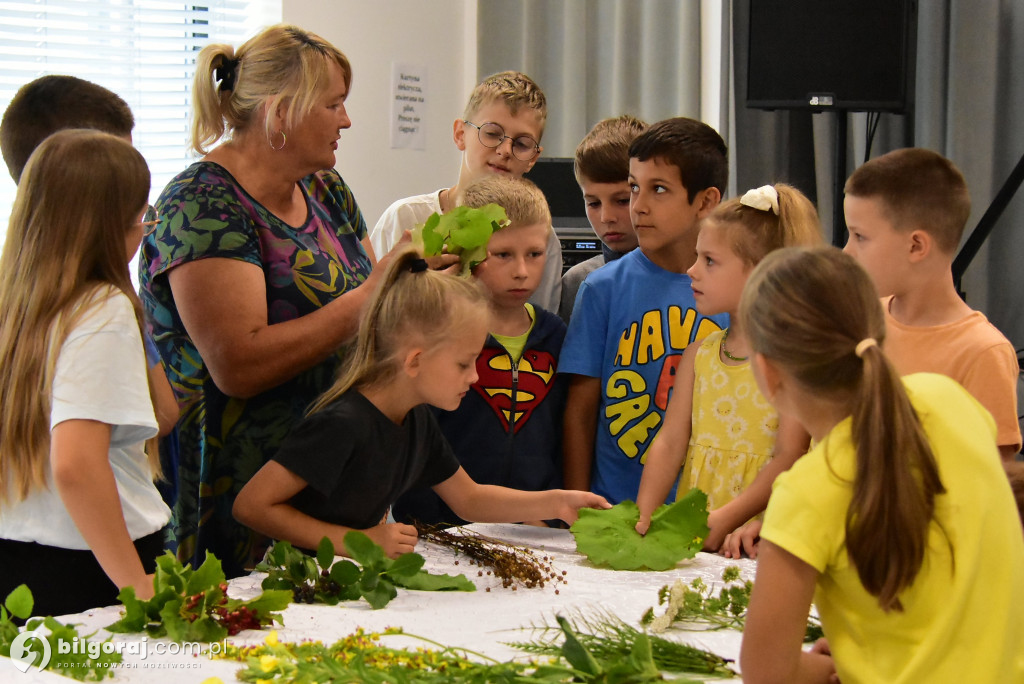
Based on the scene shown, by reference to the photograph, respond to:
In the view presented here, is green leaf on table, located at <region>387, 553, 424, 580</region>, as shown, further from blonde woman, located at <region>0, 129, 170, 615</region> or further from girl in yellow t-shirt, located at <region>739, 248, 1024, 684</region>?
girl in yellow t-shirt, located at <region>739, 248, 1024, 684</region>

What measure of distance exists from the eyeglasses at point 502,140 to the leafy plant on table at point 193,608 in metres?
1.41

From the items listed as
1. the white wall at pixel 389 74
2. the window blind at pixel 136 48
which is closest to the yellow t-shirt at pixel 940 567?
the window blind at pixel 136 48

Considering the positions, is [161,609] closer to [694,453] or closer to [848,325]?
[848,325]

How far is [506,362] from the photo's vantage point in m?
2.12

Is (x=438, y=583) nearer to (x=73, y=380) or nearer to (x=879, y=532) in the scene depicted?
(x=73, y=380)

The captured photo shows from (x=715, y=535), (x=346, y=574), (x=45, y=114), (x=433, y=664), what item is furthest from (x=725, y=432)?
(x=45, y=114)

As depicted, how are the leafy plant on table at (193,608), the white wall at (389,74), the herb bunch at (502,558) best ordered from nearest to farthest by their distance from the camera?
the leafy plant on table at (193,608) < the herb bunch at (502,558) < the white wall at (389,74)

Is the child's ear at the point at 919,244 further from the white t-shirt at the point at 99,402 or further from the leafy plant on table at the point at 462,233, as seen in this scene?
the white t-shirt at the point at 99,402

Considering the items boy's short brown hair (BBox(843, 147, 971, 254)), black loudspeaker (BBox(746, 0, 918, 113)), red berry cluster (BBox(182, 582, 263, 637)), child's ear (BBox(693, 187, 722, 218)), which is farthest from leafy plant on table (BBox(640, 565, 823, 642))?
black loudspeaker (BBox(746, 0, 918, 113))

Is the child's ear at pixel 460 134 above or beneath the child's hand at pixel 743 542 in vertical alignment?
above

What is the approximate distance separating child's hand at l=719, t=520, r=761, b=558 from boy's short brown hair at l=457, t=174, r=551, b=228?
0.79 metres

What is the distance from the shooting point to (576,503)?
5.85 feet

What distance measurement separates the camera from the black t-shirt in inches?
64.7

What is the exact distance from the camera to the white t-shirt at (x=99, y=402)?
4.64 ft
